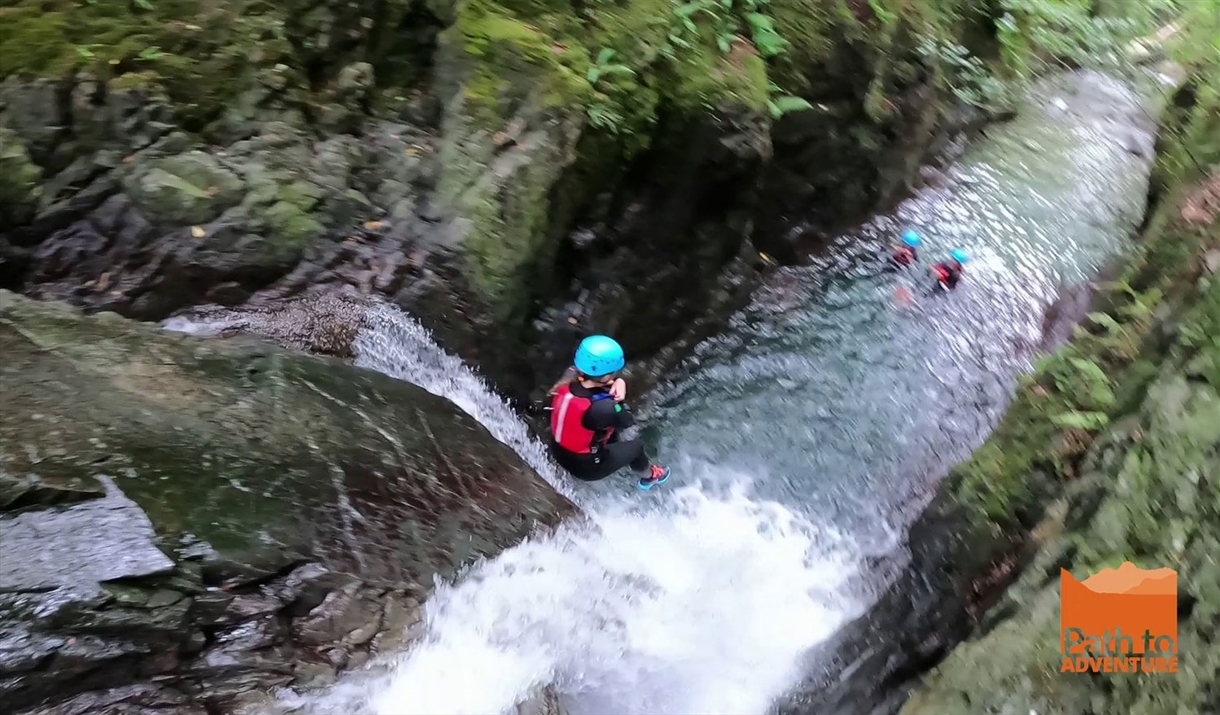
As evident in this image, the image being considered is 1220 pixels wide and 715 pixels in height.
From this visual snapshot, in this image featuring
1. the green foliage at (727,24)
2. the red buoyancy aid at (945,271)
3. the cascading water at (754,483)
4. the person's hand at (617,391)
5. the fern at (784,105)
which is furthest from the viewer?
the red buoyancy aid at (945,271)

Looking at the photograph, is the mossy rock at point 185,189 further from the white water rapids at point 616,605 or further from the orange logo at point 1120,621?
the orange logo at point 1120,621

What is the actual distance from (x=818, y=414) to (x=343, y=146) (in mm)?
4945

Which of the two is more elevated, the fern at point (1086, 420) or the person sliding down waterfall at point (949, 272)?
the fern at point (1086, 420)

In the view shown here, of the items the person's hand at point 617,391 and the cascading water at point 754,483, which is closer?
the cascading water at point 754,483

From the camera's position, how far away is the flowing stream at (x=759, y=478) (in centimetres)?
500

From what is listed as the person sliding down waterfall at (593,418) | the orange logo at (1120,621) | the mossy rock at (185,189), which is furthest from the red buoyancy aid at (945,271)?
the mossy rock at (185,189)

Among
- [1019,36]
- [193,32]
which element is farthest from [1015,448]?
[1019,36]

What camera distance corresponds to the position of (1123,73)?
1386 cm

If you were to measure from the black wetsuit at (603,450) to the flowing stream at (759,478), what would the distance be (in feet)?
0.84

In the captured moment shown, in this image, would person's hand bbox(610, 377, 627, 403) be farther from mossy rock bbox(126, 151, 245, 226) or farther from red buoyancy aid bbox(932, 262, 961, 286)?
red buoyancy aid bbox(932, 262, 961, 286)

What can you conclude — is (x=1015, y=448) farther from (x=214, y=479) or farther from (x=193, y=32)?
(x=193, y=32)

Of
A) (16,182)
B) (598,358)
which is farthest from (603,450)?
(16,182)

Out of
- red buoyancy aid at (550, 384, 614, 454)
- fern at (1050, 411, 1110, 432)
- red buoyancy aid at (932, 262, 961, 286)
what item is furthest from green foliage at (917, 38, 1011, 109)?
red buoyancy aid at (550, 384, 614, 454)

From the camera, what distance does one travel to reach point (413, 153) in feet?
20.1
